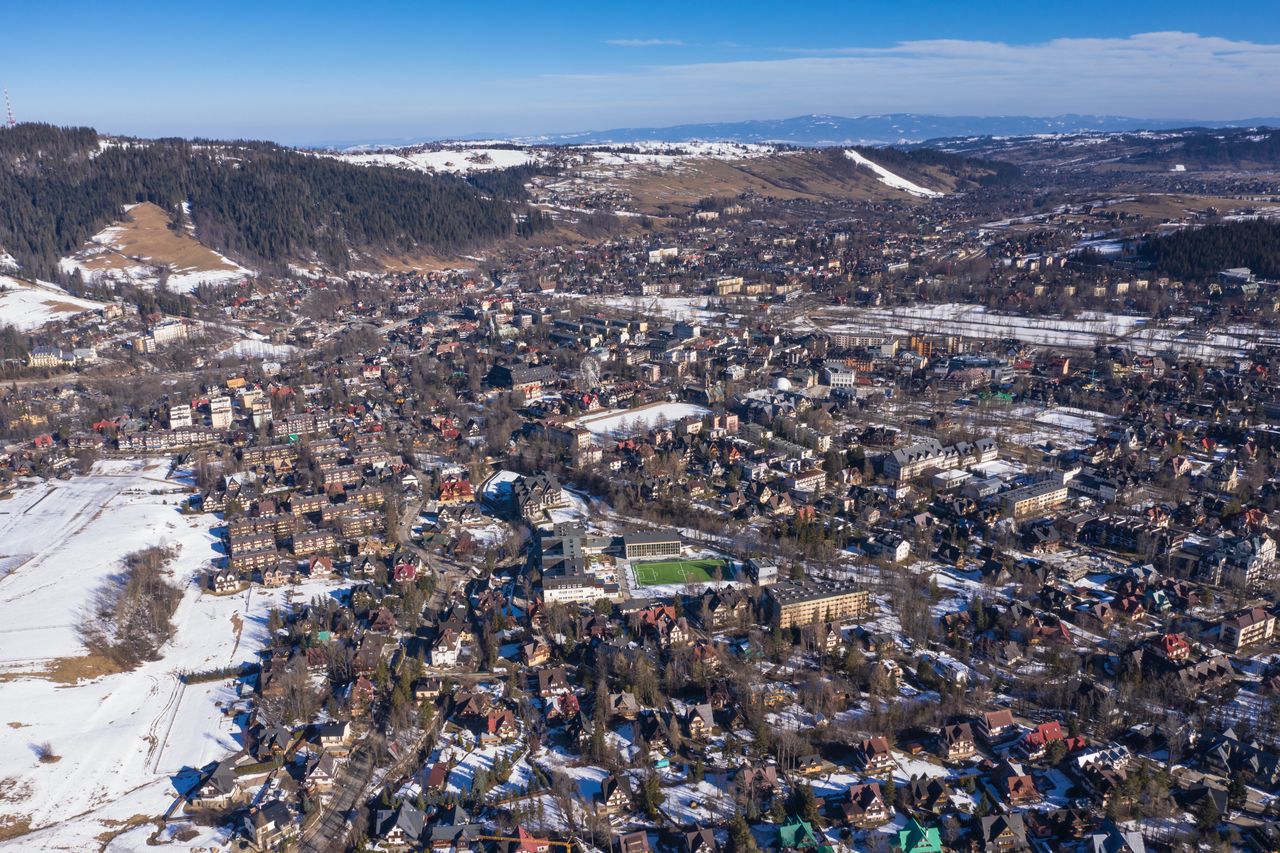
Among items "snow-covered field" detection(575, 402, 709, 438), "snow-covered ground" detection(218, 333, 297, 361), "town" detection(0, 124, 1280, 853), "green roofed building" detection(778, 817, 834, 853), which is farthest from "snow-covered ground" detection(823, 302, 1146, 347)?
"green roofed building" detection(778, 817, 834, 853)

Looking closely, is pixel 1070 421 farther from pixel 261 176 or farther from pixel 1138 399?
pixel 261 176

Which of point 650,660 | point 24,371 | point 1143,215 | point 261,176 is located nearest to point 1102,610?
point 650,660

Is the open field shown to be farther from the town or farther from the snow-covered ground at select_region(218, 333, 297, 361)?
the town

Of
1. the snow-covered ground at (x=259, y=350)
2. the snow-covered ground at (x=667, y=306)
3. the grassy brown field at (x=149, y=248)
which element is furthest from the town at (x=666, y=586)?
the grassy brown field at (x=149, y=248)

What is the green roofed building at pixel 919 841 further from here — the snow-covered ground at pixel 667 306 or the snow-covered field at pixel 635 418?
the snow-covered ground at pixel 667 306

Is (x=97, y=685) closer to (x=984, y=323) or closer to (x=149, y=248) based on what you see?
(x=984, y=323)

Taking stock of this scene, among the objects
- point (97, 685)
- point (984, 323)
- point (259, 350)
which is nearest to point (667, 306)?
point (984, 323)

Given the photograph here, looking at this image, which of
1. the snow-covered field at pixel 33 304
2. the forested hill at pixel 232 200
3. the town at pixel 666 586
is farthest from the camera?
the forested hill at pixel 232 200
